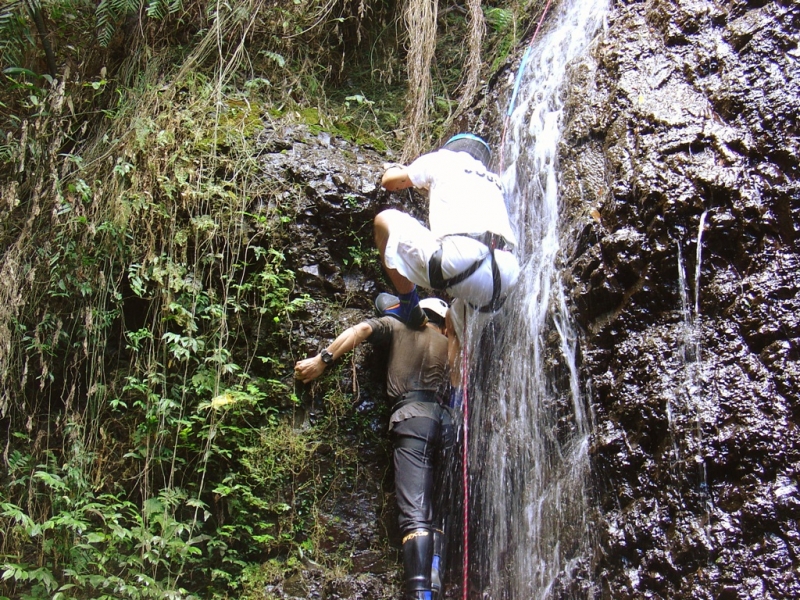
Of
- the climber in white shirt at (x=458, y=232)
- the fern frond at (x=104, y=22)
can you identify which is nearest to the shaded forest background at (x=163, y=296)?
the fern frond at (x=104, y=22)

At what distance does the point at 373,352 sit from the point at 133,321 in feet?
5.75

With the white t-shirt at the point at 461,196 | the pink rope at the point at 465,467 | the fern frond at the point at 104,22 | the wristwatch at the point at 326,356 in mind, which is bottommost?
the pink rope at the point at 465,467

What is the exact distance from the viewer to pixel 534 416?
13.0ft

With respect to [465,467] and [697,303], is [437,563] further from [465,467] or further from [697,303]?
[697,303]

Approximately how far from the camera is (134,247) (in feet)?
15.6

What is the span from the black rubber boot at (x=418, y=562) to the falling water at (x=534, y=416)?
0.33m

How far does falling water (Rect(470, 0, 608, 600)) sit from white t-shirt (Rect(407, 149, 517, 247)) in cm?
40

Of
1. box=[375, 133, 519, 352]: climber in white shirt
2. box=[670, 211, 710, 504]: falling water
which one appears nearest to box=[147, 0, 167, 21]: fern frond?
box=[375, 133, 519, 352]: climber in white shirt

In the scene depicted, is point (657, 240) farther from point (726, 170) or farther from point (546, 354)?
point (546, 354)

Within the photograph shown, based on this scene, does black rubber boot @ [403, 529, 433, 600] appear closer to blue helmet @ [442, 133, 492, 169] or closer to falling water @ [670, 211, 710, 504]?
falling water @ [670, 211, 710, 504]

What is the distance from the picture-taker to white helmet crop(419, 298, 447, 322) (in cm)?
475

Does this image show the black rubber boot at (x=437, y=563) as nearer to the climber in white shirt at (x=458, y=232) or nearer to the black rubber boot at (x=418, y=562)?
the black rubber boot at (x=418, y=562)

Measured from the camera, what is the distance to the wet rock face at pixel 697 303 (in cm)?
295

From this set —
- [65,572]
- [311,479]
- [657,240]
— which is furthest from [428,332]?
[65,572]
